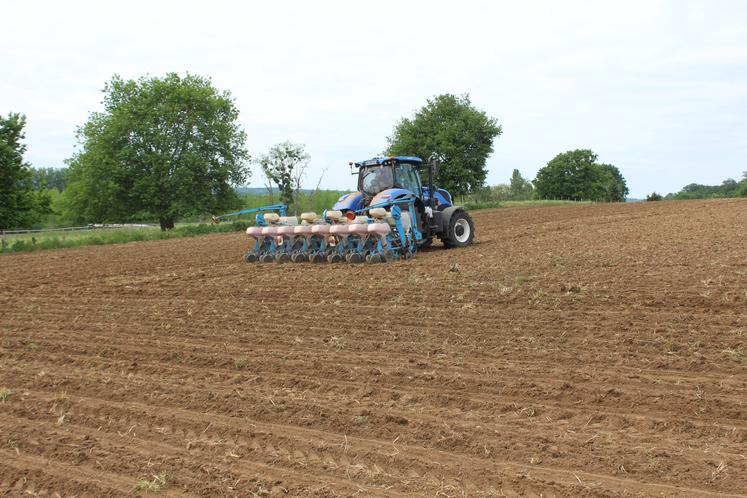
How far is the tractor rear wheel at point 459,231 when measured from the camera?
15.9 metres

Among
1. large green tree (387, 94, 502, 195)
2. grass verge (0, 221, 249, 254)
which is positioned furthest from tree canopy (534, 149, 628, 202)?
grass verge (0, 221, 249, 254)

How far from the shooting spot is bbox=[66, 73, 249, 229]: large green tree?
35062 millimetres

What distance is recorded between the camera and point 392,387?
17.8 feet

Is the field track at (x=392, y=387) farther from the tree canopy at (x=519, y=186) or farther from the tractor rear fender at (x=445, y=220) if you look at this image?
the tree canopy at (x=519, y=186)

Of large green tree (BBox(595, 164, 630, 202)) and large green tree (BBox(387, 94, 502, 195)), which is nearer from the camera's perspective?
large green tree (BBox(387, 94, 502, 195))

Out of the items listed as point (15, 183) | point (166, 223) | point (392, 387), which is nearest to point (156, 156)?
point (166, 223)

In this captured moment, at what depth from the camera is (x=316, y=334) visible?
744cm

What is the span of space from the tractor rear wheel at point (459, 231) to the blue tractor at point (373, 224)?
0.02 m

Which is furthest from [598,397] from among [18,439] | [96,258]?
[96,258]

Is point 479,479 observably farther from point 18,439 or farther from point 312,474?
point 18,439

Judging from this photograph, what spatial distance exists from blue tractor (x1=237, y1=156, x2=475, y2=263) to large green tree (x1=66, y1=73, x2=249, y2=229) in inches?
819

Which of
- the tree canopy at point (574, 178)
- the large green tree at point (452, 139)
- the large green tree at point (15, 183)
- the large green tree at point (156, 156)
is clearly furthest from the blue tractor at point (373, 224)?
the tree canopy at point (574, 178)

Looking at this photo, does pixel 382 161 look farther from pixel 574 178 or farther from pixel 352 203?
pixel 574 178

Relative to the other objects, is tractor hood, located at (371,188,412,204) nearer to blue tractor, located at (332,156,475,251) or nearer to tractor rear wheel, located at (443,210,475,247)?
blue tractor, located at (332,156,475,251)
